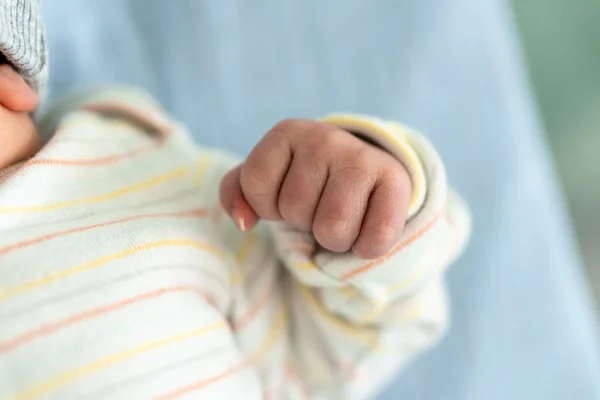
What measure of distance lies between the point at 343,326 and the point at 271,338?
0.06m

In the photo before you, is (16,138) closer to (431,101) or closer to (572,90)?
(431,101)

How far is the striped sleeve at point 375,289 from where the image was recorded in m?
0.49

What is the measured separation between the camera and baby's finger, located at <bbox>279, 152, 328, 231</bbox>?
1.53 ft

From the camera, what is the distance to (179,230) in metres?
0.51

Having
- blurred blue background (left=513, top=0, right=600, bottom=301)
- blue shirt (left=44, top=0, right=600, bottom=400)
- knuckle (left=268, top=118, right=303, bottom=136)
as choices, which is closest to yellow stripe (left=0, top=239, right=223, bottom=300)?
knuckle (left=268, top=118, right=303, bottom=136)

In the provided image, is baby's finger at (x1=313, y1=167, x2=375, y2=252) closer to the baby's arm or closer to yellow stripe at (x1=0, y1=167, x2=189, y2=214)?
the baby's arm

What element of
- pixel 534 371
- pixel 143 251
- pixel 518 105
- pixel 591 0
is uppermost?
pixel 591 0

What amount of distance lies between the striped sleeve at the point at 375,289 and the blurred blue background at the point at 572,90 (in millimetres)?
648

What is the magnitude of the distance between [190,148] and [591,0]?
0.87m

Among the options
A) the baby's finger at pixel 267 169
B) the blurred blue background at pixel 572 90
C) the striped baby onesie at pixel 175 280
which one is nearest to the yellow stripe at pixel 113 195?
the striped baby onesie at pixel 175 280

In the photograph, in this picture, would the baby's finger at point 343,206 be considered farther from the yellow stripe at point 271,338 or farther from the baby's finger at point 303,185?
the yellow stripe at point 271,338

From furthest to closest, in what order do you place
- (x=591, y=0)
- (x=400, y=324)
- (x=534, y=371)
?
1. (x=591, y=0)
2. (x=534, y=371)
3. (x=400, y=324)

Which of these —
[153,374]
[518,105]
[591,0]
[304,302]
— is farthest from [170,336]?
[591,0]

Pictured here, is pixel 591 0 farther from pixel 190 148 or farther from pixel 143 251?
pixel 143 251
